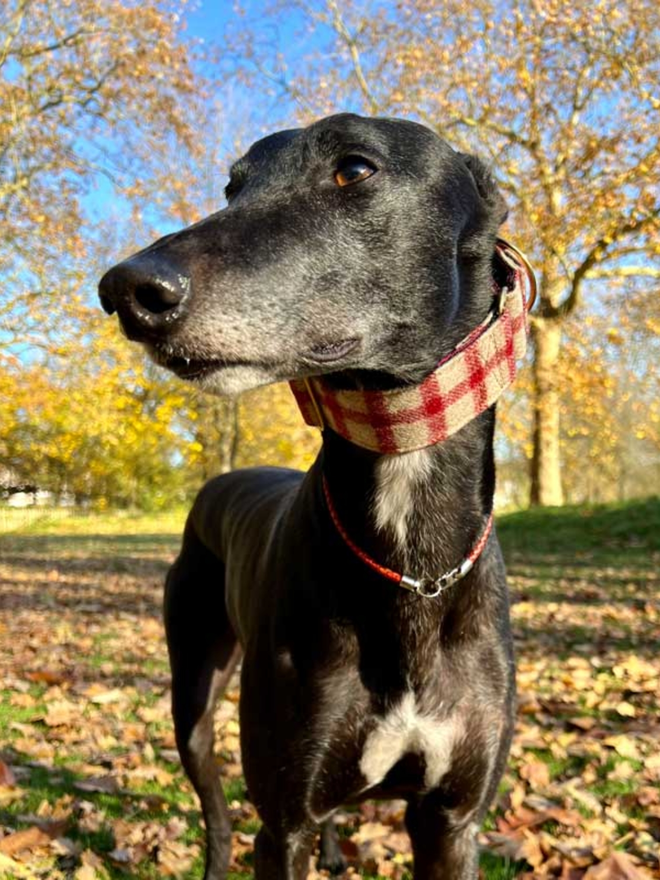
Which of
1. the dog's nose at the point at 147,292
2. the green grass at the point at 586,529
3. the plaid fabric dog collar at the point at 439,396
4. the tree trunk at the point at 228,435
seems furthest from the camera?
the tree trunk at the point at 228,435

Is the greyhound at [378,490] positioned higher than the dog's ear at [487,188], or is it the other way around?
the dog's ear at [487,188]

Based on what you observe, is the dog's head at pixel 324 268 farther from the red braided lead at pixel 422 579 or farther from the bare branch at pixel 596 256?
the bare branch at pixel 596 256

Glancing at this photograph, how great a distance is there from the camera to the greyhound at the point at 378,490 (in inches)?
74.5

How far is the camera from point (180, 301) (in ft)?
5.20

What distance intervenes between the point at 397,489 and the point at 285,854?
3.36 ft

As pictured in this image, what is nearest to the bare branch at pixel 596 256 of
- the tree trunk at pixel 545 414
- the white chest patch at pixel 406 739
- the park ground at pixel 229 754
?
the tree trunk at pixel 545 414

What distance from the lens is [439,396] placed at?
2104mm

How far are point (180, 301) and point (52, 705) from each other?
4.32 metres

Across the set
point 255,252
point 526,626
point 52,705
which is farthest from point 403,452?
point 526,626

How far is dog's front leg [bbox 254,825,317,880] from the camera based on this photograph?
2.22 m

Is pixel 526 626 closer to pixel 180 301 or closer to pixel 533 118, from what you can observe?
pixel 180 301

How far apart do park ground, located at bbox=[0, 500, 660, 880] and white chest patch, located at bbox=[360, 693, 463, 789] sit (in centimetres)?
124

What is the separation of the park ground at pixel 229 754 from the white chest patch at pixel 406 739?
124cm

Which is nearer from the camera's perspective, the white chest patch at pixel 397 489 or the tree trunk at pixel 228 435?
the white chest patch at pixel 397 489
